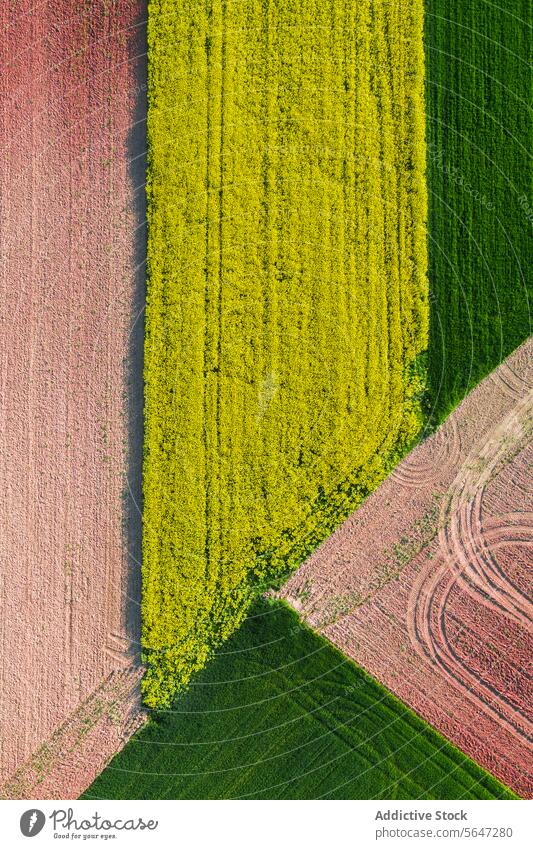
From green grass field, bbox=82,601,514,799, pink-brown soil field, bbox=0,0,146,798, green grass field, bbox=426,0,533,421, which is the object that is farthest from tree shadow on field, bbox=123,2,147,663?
green grass field, bbox=426,0,533,421

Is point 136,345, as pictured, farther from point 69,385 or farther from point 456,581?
point 456,581

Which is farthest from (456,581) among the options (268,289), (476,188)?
(476,188)

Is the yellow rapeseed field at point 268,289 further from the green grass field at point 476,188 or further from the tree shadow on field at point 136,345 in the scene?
the green grass field at point 476,188

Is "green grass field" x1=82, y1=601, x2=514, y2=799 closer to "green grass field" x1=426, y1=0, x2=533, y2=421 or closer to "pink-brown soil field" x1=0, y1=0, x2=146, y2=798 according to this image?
"pink-brown soil field" x1=0, y1=0, x2=146, y2=798

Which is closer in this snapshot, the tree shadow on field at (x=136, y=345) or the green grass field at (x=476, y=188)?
the tree shadow on field at (x=136, y=345)

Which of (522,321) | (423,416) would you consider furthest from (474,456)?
(522,321)

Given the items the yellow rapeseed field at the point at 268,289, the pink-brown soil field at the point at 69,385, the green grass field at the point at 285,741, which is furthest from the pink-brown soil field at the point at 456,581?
the pink-brown soil field at the point at 69,385

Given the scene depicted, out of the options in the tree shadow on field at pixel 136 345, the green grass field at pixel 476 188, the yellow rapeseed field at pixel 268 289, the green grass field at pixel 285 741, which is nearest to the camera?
the green grass field at pixel 285 741
